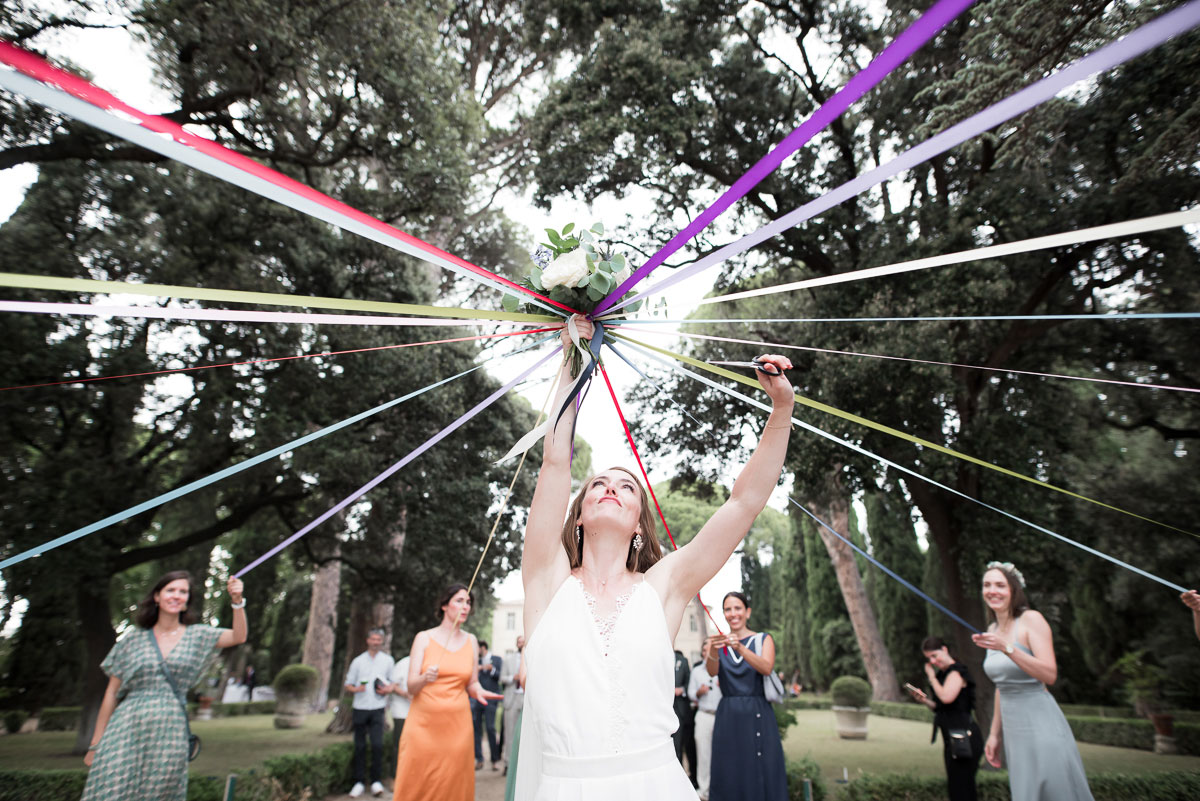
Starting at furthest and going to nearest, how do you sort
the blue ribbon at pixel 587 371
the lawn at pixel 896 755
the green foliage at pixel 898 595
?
1. the green foliage at pixel 898 595
2. the lawn at pixel 896 755
3. the blue ribbon at pixel 587 371

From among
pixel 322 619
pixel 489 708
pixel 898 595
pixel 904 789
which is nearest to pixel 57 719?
pixel 322 619

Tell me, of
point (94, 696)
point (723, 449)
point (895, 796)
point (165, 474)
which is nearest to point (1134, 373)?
point (723, 449)

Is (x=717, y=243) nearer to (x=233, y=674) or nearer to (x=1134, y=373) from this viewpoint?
(x=1134, y=373)

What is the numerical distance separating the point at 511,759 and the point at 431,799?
227cm

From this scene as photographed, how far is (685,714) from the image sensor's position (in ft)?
26.9

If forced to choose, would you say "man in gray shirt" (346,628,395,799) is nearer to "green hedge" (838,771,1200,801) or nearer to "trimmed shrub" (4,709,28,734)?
"green hedge" (838,771,1200,801)

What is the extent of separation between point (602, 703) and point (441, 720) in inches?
130

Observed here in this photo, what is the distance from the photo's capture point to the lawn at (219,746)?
10438 millimetres

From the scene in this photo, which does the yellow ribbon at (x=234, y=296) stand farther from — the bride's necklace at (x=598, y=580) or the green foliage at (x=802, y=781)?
the green foliage at (x=802, y=781)

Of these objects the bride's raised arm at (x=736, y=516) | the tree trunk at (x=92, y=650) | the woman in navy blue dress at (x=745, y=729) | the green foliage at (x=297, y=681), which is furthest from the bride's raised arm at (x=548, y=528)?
the green foliage at (x=297, y=681)

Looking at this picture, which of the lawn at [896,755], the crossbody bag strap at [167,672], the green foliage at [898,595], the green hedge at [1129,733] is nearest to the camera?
the crossbody bag strap at [167,672]

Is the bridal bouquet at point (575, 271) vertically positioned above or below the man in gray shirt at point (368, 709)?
above

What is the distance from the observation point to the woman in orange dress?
481cm

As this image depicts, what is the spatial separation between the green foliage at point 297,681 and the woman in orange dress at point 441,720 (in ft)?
46.7
